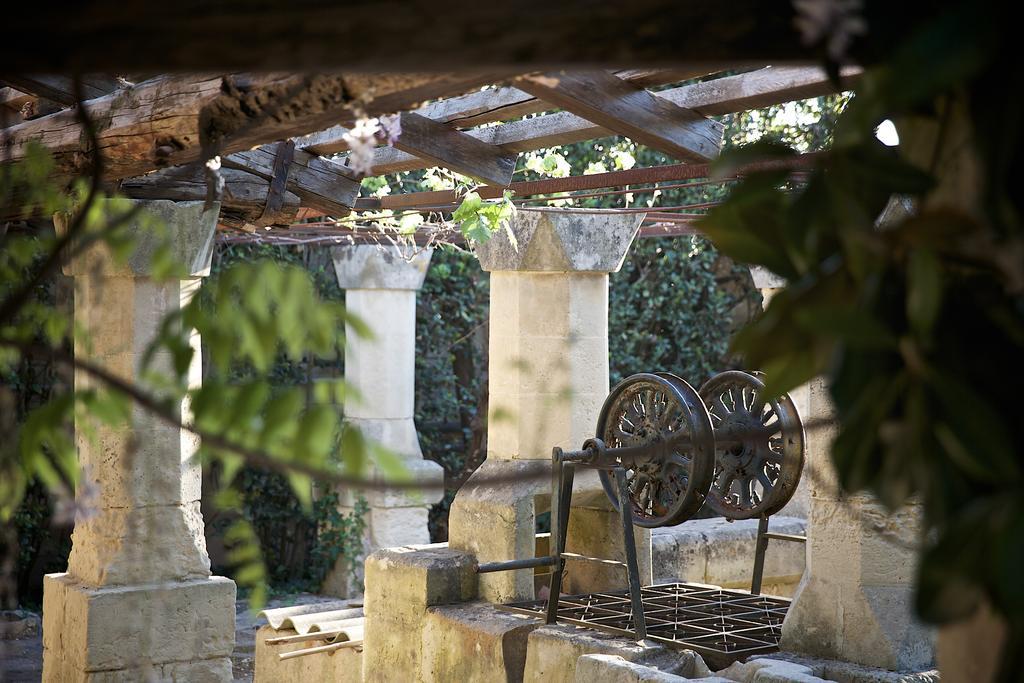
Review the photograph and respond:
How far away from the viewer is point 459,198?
5461 mm

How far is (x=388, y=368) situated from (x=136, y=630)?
5849mm

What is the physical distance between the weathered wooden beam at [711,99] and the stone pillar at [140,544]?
1.33m

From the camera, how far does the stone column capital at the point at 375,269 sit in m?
10.3

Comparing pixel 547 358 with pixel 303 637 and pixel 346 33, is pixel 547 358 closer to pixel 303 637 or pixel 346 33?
pixel 303 637

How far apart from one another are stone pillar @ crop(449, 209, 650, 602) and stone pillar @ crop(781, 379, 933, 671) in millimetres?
1731

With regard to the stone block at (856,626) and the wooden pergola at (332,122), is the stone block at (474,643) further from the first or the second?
the wooden pergola at (332,122)

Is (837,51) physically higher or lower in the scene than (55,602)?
higher

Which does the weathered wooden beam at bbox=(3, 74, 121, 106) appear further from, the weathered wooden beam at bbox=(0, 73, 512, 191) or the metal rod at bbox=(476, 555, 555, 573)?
the metal rod at bbox=(476, 555, 555, 573)

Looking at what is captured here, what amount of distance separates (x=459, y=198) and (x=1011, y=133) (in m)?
4.43

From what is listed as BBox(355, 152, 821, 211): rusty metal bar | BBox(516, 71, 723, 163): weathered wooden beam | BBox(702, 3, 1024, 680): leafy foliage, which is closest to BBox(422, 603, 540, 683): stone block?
BBox(355, 152, 821, 211): rusty metal bar

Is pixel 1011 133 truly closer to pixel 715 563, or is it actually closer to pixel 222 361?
pixel 222 361

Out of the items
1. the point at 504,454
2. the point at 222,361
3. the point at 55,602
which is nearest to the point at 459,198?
the point at 504,454

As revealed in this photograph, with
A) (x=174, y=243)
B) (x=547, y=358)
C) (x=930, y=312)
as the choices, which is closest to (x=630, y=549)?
(x=547, y=358)

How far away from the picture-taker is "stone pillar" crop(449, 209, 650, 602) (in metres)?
6.33
